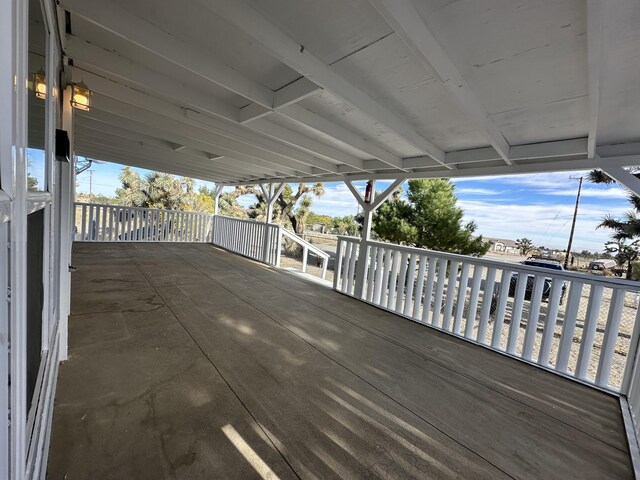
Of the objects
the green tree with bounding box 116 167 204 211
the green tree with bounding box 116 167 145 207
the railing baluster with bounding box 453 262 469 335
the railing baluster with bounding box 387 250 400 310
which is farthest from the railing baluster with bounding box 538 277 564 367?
the green tree with bounding box 116 167 145 207

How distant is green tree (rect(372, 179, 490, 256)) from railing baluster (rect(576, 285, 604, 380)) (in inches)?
339

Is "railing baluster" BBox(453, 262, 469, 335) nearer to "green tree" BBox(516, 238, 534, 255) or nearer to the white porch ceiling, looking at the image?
the white porch ceiling

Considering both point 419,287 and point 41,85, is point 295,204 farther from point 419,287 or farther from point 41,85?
point 41,85

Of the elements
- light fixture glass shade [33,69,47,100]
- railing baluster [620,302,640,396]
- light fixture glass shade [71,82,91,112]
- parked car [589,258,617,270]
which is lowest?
parked car [589,258,617,270]

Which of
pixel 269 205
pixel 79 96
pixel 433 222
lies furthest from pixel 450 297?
pixel 433 222

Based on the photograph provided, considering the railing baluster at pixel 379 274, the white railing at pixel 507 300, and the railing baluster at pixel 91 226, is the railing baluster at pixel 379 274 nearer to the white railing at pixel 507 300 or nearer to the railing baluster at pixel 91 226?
the white railing at pixel 507 300

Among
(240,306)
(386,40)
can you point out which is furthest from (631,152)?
(240,306)

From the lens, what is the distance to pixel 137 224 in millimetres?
7812

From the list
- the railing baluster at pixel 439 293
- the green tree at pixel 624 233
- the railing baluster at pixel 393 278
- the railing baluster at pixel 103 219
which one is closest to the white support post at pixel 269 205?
the railing baluster at pixel 393 278

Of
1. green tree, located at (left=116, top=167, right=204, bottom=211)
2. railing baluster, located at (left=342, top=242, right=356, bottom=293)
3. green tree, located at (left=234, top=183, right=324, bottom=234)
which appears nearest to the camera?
railing baluster, located at (left=342, top=242, right=356, bottom=293)

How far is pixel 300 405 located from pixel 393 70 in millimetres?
2306

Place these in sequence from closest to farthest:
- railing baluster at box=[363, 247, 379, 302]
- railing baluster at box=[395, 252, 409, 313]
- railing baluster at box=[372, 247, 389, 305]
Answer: railing baluster at box=[395, 252, 409, 313] < railing baluster at box=[372, 247, 389, 305] < railing baluster at box=[363, 247, 379, 302]

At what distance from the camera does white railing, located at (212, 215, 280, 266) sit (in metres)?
6.68

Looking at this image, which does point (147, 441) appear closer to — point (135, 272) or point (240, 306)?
point (240, 306)
